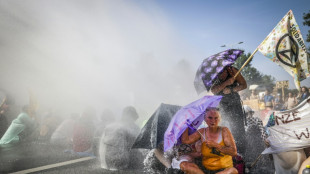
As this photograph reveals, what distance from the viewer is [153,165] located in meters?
3.58

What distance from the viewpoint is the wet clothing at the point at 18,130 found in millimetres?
6402

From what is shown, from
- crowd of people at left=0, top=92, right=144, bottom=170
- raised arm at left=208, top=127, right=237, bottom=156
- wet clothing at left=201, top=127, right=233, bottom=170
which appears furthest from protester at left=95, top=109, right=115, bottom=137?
raised arm at left=208, top=127, right=237, bottom=156

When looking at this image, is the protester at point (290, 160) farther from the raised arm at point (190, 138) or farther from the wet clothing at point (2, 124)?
the wet clothing at point (2, 124)

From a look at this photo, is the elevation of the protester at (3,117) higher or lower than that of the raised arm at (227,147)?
higher

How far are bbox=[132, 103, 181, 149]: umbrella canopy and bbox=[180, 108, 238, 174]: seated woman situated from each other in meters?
0.60

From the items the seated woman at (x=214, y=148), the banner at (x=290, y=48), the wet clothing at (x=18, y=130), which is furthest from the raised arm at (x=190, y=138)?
the wet clothing at (x=18, y=130)

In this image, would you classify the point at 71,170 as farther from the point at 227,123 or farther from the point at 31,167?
the point at 227,123

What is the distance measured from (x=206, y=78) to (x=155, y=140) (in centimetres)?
154

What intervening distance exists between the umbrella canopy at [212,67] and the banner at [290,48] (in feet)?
2.20

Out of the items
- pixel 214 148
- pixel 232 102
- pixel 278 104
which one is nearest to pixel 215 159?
pixel 214 148

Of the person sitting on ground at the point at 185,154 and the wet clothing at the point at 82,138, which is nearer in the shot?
the person sitting on ground at the point at 185,154

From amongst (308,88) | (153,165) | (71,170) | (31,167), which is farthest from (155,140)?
(308,88)

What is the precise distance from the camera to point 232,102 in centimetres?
380

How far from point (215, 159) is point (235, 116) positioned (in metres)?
1.29
